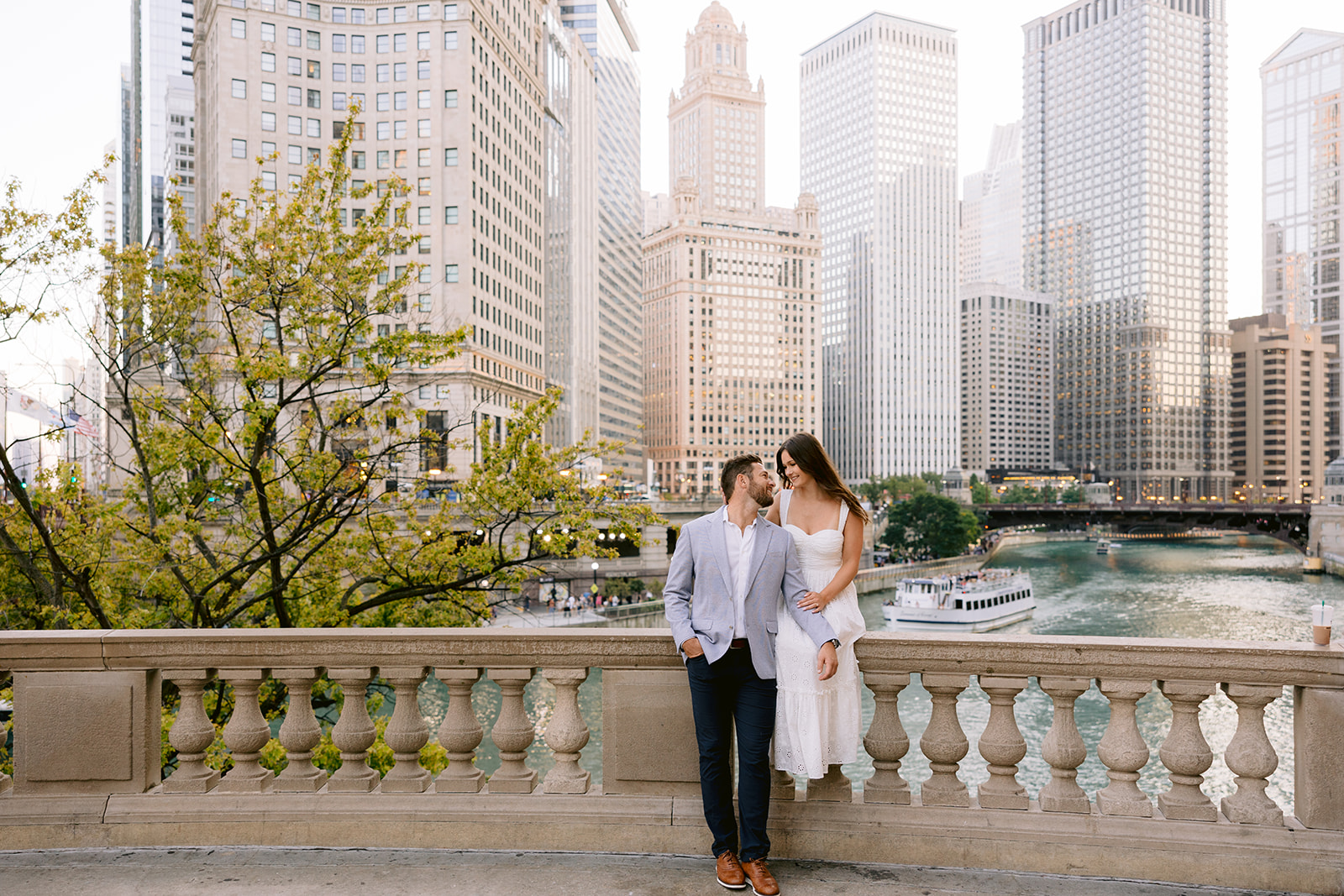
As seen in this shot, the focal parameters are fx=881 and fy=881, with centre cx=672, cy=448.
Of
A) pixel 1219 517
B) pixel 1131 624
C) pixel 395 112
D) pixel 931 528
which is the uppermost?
pixel 395 112

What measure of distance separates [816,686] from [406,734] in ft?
8.46

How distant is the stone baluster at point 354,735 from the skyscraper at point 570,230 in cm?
10510

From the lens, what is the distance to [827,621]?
497cm

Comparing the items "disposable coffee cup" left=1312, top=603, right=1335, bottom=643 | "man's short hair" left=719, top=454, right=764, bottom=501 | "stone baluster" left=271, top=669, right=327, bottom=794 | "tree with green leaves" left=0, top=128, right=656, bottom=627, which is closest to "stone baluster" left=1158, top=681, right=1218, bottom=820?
"disposable coffee cup" left=1312, top=603, right=1335, bottom=643

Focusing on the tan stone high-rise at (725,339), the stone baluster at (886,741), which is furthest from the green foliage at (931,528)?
the stone baluster at (886,741)

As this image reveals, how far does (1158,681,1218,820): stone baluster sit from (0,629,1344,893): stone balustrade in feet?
0.05

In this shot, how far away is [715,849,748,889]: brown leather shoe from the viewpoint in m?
4.87

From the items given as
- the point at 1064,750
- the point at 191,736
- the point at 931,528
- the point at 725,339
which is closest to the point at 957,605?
the point at 931,528

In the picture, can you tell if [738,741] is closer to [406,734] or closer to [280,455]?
[406,734]

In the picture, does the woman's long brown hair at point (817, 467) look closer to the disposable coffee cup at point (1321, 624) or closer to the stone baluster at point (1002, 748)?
the stone baluster at point (1002, 748)

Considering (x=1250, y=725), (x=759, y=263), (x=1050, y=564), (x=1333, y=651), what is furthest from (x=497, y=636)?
(x=759, y=263)

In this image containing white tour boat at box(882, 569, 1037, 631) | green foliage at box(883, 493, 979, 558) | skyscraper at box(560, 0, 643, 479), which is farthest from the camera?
skyscraper at box(560, 0, 643, 479)

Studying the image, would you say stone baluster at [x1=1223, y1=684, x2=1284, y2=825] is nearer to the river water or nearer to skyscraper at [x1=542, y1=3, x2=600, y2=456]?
the river water

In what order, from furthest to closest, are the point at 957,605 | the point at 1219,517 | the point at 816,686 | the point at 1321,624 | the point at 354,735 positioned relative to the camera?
the point at 1219,517 < the point at 957,605 < the point at 354,735 < the point at 816,686 < the point at 1321,624
